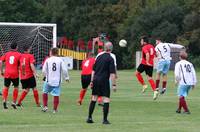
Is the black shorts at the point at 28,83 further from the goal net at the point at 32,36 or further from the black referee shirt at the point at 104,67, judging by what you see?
the goal net at the point at 32,36

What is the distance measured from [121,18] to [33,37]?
41.0 m

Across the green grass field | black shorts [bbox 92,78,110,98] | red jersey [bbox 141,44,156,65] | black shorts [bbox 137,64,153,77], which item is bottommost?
the green grass field

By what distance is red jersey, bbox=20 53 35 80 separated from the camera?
2241 centimetres

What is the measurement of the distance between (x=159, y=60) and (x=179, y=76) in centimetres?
874

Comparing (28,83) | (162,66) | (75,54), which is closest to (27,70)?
(28,83)

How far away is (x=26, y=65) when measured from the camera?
22469 millimetres

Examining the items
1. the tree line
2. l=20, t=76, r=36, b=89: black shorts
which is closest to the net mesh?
l=20, t=76, r=36, b=89: black shorts

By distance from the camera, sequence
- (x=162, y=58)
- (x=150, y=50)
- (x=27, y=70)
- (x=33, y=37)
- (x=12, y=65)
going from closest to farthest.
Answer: (x=12, y=65) < (x=27, y=70) < (x=150, y=50) < (x=162, y=58) < (x=33, y=37)

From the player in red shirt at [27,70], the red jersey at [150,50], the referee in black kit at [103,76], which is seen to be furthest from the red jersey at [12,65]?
the red jersey at [150,50]

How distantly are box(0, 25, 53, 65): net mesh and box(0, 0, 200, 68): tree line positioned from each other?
28223 millimetres

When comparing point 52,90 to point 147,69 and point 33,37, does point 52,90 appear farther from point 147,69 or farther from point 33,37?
point 33,37

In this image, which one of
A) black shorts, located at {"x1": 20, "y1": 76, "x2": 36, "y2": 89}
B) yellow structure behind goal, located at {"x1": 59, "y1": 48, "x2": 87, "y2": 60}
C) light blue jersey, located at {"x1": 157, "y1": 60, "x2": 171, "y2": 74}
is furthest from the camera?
yellow structure behind goal, located at {"x1": 59, "y1": 48, "x2": 87, "y2": 60}

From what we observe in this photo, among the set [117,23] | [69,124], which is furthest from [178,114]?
[117,23]

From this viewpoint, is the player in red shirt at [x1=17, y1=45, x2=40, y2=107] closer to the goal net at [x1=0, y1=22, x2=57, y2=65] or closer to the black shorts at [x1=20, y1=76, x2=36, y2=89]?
the black shorts at [x1=20, y1=76, x2=36, y2=89]
